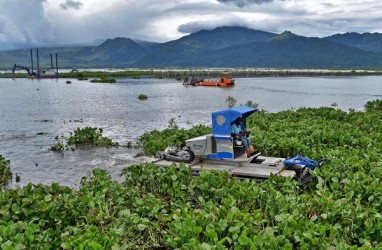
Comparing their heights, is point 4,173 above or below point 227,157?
below

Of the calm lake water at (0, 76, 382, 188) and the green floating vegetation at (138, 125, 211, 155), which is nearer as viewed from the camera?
the calm lake water at (0, 76, 382, 188)

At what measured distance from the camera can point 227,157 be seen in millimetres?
14164

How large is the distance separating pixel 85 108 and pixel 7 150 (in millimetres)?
21359

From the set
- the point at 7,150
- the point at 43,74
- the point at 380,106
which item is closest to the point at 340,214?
the point at 7,150

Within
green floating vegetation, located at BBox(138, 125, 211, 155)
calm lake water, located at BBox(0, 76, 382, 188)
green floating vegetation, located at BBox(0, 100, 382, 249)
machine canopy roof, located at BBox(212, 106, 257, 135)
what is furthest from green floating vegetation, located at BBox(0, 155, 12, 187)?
machine canopy roof, located at BBox(212, 106, 257, 135)

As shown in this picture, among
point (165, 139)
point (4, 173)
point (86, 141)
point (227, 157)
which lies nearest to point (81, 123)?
point (86, 141)

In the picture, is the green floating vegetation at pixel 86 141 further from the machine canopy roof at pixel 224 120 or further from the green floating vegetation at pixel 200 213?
the green floating vegetation at pixel 200 213

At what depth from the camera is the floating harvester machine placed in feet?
44.2

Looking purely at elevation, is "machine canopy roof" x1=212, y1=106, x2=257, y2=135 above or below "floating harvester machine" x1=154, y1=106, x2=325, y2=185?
above

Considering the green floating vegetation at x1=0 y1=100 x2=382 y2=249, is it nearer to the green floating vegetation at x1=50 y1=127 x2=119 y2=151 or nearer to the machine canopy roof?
the machine canopy roof

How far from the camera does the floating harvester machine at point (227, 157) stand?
13.5 metres

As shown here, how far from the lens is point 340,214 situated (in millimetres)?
9289

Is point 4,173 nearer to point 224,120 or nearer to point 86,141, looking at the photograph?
point 86,141

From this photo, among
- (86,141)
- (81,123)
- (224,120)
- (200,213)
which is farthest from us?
(81,123)
